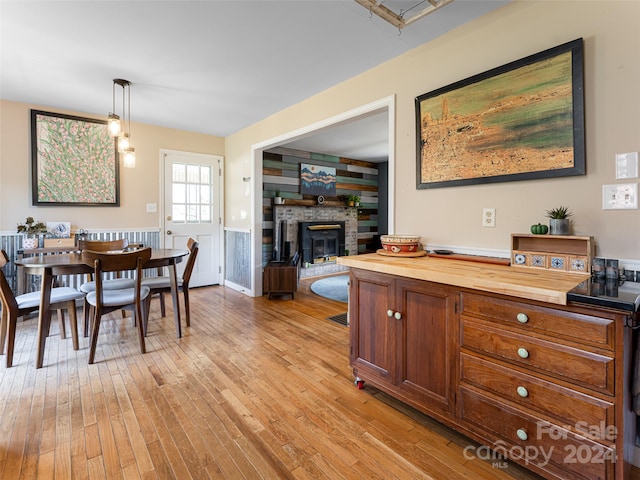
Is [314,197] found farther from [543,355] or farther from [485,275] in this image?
[543,355]

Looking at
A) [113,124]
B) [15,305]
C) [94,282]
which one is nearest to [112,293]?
[94,282]

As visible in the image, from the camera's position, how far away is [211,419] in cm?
181

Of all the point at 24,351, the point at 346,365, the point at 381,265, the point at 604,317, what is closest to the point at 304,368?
the point at 346,365

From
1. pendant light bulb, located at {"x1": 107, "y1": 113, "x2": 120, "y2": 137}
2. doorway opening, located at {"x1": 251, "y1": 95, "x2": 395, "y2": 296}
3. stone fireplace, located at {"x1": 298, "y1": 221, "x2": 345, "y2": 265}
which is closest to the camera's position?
doorway opening, located at {"x1": 251, "y1": 95, "x2": 395, "y2": 296}

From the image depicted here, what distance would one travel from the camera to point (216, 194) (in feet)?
17.0

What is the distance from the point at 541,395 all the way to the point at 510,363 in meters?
0.15

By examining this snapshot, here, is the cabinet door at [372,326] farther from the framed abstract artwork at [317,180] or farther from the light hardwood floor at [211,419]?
the framed abstract artwork at [317,180]

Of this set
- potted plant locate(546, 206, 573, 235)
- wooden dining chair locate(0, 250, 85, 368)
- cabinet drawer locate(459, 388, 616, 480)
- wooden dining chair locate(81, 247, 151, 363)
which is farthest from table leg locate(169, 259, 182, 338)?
potted plant locate(546, 206, 573, 235)

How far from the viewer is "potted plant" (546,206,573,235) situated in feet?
5.41

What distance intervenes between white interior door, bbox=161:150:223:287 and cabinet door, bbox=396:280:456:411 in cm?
404

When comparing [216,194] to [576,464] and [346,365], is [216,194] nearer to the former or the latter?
[346,365]

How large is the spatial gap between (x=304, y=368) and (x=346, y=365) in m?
0.32

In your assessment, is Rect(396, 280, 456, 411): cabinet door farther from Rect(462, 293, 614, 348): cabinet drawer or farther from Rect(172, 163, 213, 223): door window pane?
Rect(172, 163, 213, 223): door window pane

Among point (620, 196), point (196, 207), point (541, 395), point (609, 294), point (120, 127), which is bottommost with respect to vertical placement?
point (541, 395)
